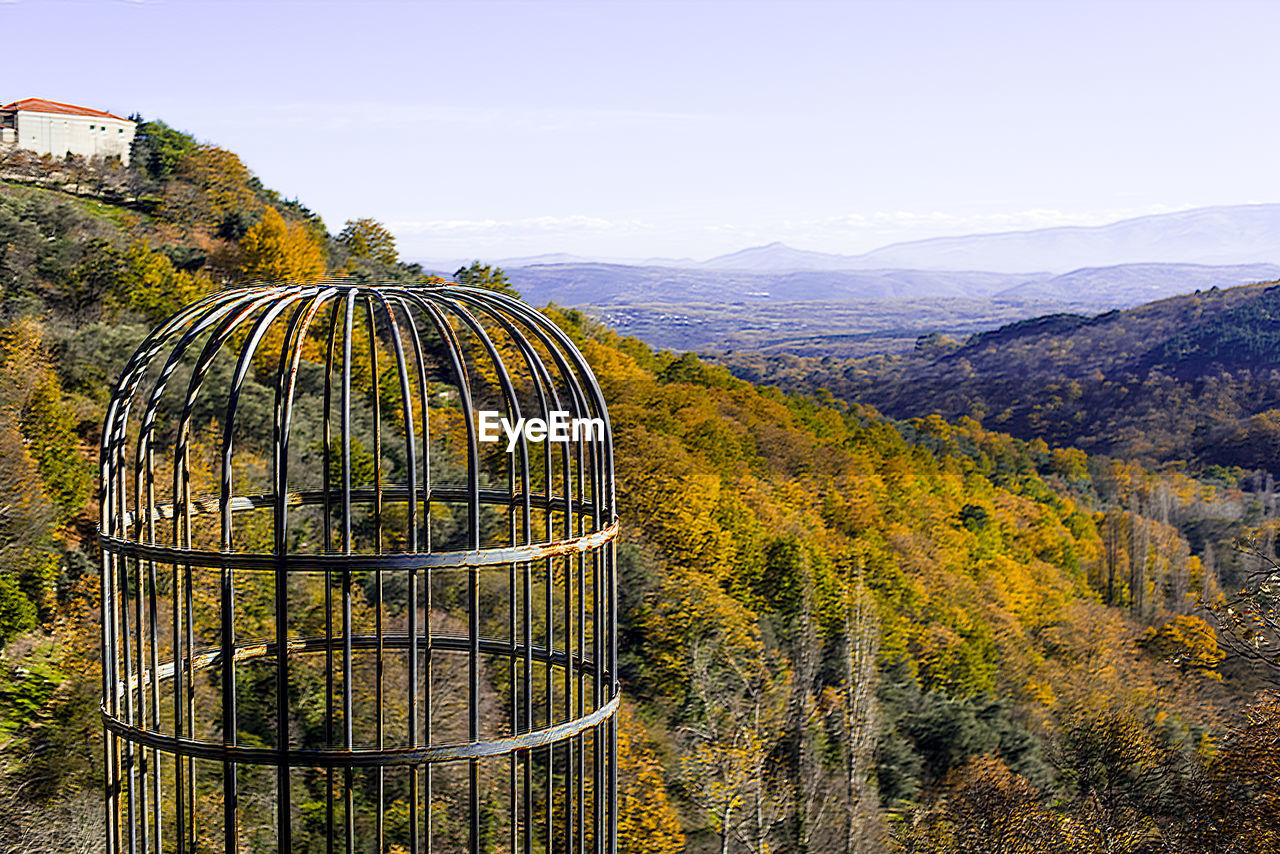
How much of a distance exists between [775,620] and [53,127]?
46.1m

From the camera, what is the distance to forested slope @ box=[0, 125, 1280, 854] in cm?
2245

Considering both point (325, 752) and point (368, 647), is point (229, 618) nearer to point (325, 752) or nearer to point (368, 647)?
point (325, 752)

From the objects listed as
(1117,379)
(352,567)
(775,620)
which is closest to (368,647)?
(352,567)

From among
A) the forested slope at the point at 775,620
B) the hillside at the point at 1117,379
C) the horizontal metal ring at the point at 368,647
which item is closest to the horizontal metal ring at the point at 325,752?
the horizontal metal ring at the point at 368,647

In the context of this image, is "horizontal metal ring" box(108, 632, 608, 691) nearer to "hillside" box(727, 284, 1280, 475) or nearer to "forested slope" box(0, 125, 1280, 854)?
"forested slope" box(0, 125, 1280, 854)

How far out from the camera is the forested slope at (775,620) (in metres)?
22.5

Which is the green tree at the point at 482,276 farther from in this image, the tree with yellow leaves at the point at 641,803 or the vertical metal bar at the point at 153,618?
the vertical metal bar at the point at 153,618

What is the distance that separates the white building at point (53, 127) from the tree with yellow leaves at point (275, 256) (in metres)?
19.0

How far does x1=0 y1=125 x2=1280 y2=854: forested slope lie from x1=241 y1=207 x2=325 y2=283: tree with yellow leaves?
0.14 m

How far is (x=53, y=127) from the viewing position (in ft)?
190

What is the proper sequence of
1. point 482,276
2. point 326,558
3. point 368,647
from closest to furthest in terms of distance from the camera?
1. point 326,558
2. point 368,647
3. point 482,276

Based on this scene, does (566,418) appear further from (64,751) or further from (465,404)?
(64,751)

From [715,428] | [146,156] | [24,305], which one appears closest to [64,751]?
[24,305]

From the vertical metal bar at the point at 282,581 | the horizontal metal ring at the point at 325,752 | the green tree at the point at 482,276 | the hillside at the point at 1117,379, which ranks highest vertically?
the green tree at the point at 482,276
